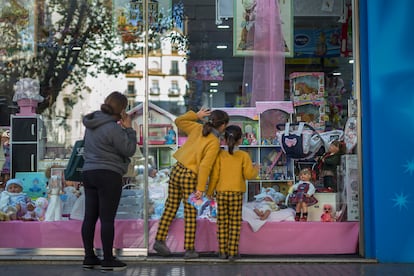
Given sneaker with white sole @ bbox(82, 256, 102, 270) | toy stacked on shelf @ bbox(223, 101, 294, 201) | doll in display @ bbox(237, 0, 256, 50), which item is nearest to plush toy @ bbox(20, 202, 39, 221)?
sneaker with white sole @ bbox(82, 256, 102, 270)

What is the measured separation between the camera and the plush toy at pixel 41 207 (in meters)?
6.84

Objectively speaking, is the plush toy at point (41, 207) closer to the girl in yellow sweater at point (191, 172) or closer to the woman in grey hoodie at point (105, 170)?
the woman in grey hoodie at point (105, 170)

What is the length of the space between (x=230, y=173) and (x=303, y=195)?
1.00 metres

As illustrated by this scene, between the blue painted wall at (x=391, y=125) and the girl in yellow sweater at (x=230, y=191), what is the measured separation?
4.10 ft

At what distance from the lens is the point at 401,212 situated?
6.22 m

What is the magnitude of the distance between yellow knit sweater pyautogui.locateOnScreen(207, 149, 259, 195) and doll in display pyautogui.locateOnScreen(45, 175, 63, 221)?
1659mm

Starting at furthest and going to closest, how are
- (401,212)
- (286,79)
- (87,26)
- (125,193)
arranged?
1. (87,26)
2. (286,79)
3. (125,193)
4. (401,212)

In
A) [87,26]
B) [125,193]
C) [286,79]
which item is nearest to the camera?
[125,193]


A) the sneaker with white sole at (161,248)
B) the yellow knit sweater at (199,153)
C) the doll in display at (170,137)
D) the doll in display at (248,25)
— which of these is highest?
the doll in display at (248,25)

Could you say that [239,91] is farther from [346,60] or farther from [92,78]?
[92,78]

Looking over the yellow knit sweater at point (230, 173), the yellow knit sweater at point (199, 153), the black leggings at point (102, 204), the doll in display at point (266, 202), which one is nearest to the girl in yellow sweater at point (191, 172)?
the yellow knit sweater at point (199, 153)

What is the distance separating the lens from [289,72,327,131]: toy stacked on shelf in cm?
721

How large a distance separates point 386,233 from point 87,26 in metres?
4.15

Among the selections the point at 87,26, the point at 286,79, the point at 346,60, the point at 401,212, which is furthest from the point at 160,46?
the point at 401,212
